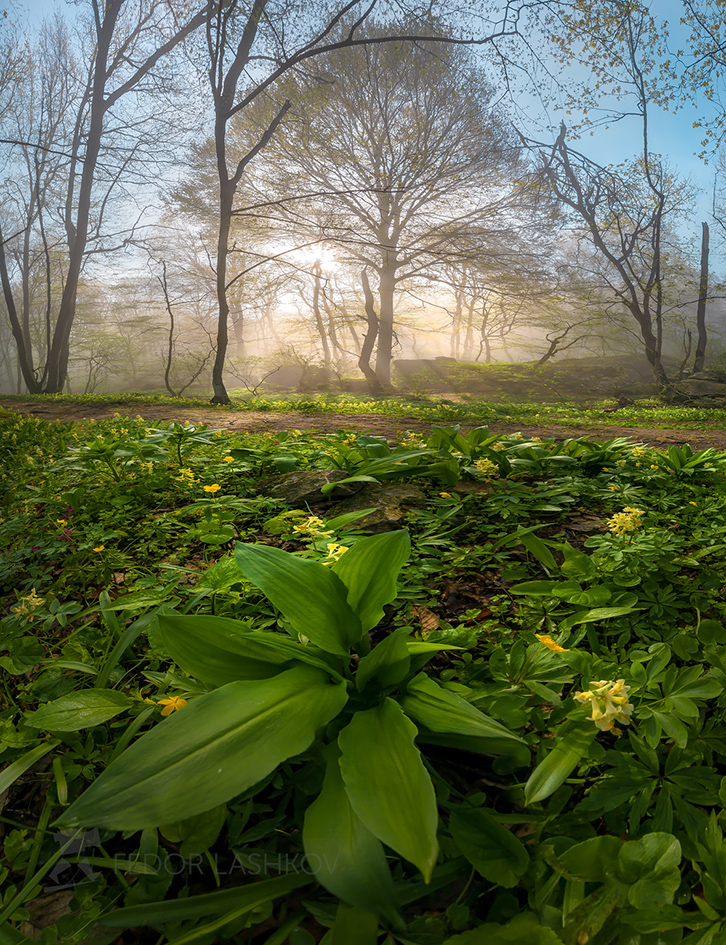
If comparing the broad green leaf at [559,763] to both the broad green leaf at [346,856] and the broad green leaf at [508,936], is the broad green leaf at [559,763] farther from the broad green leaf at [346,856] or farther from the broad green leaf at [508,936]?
the broad green leaf at [346,856]

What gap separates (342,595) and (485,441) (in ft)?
5.67

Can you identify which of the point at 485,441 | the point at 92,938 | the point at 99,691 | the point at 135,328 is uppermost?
the point at 135,328

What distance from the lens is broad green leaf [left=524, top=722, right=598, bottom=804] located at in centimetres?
69

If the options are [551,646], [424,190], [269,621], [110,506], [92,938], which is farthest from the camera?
[424,190]

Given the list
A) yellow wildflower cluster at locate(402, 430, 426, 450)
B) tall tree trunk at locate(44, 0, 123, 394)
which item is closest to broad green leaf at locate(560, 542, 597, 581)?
yellow wildflower cluster at locate(402, 430, 426, 450)

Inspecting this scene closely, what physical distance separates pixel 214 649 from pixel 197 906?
33cm

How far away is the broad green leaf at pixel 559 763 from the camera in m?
0.69

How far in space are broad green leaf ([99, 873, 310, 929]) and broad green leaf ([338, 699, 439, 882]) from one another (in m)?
0.17

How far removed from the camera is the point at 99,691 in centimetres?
89

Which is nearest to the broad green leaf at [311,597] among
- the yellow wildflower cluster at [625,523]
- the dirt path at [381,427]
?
the yellow wildflower cluster at [625,523]

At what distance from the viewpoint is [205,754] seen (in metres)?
0.61

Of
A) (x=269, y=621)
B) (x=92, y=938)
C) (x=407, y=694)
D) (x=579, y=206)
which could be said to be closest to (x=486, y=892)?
(x=407, y=694)

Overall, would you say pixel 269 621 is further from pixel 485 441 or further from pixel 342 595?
pixel 485 441

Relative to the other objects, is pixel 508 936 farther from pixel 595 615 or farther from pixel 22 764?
pixel 22 764
